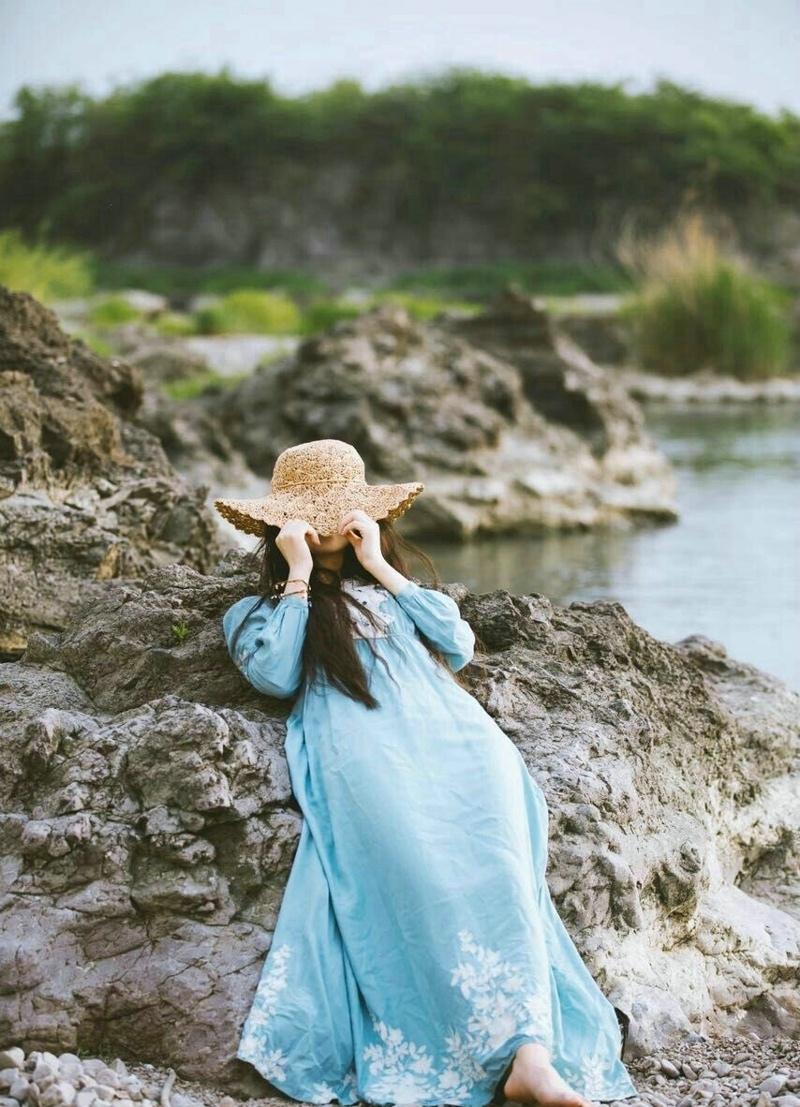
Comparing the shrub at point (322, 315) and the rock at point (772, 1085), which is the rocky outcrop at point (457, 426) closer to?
the rock at point (772, 1085)

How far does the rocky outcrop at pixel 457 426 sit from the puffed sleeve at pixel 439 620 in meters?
6.30

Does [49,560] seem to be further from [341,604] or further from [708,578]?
[708,578]

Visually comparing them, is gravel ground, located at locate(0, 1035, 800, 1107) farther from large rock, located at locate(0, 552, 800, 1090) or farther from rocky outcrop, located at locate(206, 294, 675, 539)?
rocky outcrop, located at locate(206, 294, 675, 539)

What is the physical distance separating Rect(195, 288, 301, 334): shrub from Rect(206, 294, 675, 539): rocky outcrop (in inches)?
345

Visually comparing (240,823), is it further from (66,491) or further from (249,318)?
(249,318)

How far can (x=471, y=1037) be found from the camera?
8.04 feet

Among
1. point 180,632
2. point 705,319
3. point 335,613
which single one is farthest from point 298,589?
point 705,319

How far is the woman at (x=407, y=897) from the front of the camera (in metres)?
2.47

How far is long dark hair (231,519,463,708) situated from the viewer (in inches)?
112

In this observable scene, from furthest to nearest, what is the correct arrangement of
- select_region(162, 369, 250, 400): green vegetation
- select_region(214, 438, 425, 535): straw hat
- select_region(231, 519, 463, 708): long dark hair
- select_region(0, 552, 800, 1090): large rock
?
select_region(162, 369, 250, 400): green vegetation < select_region(214, 438, 425, 535): straw hat < select_region(231, 519, 463, 708): long dark hair < select_region(0, 552, 800, 1090): large rock

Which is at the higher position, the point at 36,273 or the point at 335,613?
the point at 335,613

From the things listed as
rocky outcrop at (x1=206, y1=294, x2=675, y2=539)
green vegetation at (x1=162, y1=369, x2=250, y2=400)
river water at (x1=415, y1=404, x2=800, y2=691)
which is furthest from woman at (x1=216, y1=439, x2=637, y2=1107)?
green vegetation at (x1=162, y1=369, x2=250, y2=400)

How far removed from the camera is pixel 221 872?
8.70 ft

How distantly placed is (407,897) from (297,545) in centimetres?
81
